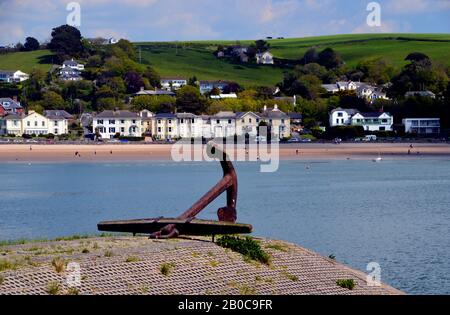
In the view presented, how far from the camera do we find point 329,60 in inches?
7288

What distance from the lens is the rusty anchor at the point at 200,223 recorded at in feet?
62.0

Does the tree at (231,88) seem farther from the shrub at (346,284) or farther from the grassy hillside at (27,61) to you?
the shrub at (346,284)

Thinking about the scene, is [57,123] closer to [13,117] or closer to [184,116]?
[13,117]

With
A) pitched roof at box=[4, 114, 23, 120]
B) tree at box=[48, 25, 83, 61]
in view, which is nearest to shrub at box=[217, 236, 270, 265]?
pitched roof at box=[4, 114, 23, 120]

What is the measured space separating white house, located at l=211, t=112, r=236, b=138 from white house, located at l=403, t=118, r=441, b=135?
2110 centimetres

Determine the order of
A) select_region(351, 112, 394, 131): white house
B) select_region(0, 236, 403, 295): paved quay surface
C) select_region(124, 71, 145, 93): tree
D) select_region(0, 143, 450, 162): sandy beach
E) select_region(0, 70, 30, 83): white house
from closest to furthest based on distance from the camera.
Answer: select_region(0, 236, 403, 295): paved quay surface, select_region(0, 143, 450, 162): sandy beach, select_region(351, 112, 394, 131): white house, select_region(124, 71, 145, 93): tree, select_region(0, 70, 30, 83): white house

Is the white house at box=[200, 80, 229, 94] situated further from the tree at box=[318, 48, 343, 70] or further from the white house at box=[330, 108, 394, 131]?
the white house at box=[330, 108, 394, 131]

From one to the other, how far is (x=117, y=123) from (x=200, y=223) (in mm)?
112387

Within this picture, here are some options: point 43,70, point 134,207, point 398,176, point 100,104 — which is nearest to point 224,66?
point 43,70

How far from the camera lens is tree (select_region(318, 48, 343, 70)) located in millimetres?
184875

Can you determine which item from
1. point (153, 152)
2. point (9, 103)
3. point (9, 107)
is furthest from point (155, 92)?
point (153, 152)
